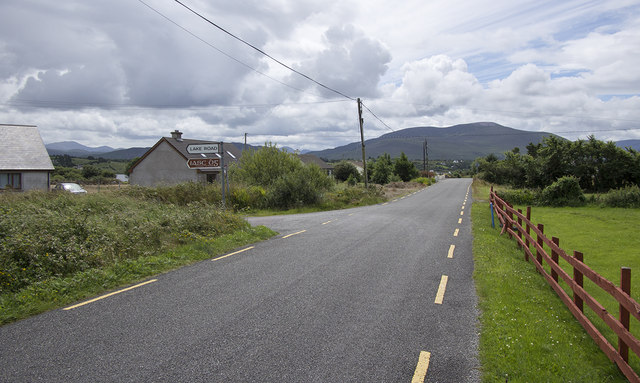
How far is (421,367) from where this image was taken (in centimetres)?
422

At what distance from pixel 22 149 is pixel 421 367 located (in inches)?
1513

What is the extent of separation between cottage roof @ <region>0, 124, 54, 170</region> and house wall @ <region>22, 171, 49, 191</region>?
516 millimetres

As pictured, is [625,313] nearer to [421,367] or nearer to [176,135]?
[421,367]

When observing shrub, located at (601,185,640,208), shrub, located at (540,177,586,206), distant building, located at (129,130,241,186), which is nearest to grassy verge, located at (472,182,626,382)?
shrub, located at (540,177,586,206)

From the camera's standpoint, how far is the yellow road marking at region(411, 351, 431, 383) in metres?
3.97

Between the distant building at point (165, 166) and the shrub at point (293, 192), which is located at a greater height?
the distant building at point (165, 166)

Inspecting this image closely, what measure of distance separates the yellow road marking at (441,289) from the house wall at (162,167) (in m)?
42.4

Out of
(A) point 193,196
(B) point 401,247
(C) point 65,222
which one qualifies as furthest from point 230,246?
(A) point 193,196

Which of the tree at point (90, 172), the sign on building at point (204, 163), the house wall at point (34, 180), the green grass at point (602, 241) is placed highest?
the tree at point (90, 172)

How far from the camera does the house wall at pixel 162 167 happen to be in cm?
4719

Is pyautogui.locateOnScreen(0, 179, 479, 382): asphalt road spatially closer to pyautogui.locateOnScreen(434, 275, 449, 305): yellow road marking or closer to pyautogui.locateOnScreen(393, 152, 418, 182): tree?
pyautogui.locateOnScreen(434, 275, 449, 305): yellow road marking

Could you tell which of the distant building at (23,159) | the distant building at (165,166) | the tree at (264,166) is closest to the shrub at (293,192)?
the tree at (264,166)

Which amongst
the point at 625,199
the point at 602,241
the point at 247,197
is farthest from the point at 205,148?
the point at 625,199

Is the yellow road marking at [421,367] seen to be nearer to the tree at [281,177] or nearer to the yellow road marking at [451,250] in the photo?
the yellow road marking at [451,250]
